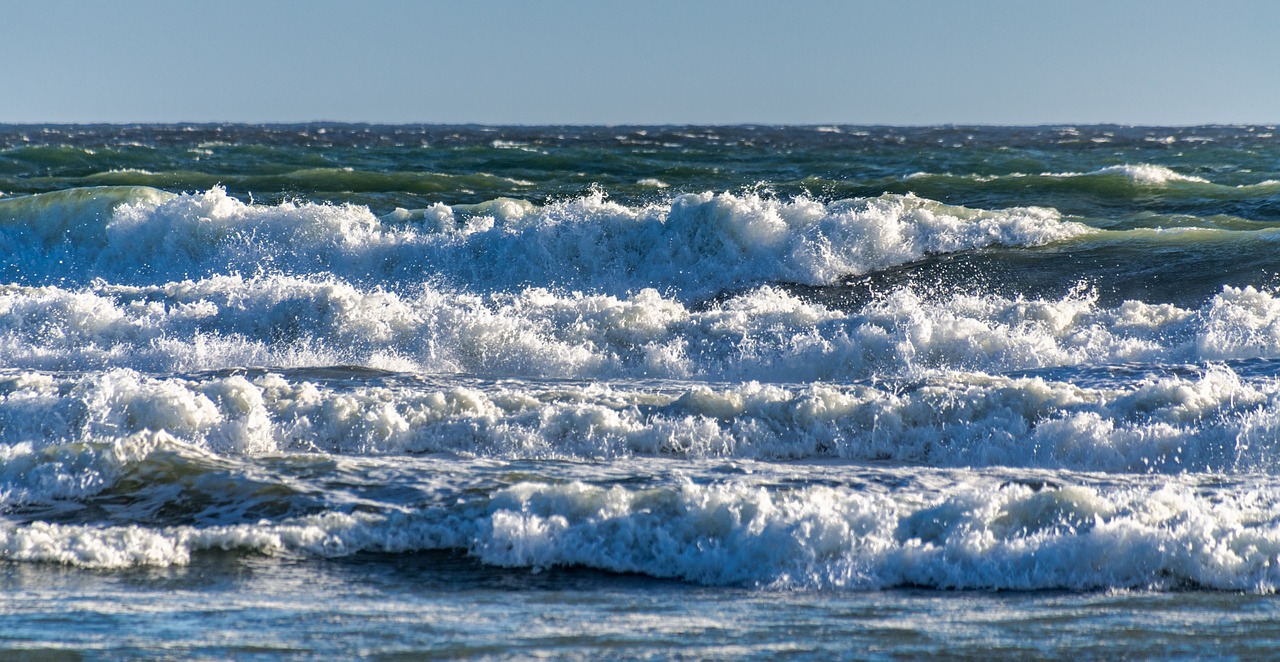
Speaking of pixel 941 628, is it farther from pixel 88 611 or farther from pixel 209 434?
pixel 209 434

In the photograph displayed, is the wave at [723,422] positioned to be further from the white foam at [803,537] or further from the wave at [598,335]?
the wave at [598,335]

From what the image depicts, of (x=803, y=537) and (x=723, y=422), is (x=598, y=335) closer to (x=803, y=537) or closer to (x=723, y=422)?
(x=723, y=422)

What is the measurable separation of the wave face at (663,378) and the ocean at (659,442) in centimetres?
3

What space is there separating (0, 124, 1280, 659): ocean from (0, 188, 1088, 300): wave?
6 centimetres

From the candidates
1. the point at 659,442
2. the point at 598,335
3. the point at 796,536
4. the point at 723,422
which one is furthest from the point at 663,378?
the point at 796,536

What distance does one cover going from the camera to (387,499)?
6.29 m

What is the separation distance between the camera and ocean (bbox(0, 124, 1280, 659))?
4.70 metres

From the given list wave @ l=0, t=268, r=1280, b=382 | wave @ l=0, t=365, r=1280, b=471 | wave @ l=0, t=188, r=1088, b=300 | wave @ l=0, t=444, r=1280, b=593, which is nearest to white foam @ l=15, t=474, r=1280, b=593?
wave @ l=0, t=444, r=1280, b=593

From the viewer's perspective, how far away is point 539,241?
16609 mm

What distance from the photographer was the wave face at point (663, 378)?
563 cm

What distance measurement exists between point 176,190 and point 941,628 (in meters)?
19.9

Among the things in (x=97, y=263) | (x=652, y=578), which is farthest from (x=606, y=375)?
(x=97, y=263)

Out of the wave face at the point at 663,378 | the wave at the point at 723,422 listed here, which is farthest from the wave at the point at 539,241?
the wave at the point at 723,422

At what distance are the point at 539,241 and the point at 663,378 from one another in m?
6.28
